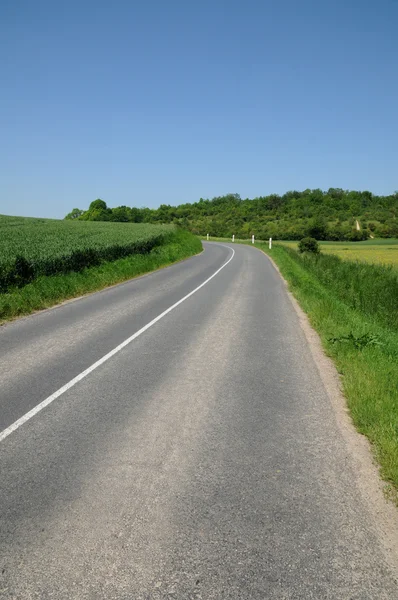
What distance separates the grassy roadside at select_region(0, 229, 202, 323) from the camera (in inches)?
533

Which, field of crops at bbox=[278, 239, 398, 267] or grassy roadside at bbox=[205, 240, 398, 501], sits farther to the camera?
field of crops at bbox=[278, 239, 398, 267]

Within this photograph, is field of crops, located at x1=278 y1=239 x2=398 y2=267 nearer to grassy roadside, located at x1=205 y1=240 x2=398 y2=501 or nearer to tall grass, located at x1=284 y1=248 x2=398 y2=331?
tall grass, located at x1=284 y1=248 x2=398 y2=331

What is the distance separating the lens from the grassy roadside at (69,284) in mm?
13531

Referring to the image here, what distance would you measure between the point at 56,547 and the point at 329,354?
6924 millimetres

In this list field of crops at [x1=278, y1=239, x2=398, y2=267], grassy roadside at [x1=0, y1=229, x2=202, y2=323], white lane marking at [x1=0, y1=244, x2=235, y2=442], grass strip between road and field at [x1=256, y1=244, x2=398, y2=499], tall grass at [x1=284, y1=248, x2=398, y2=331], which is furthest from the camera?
field of crops at [x1=278, y1=239, x2=398, y2=267]

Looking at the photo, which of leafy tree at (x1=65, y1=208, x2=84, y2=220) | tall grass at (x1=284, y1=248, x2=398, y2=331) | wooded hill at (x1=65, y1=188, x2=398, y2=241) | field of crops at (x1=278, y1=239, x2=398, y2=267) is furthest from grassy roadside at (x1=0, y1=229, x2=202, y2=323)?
leafy tree at (x1=65, y1=208, x2=84, y2=220)

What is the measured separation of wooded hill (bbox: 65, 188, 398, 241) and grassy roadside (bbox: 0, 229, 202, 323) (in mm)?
70703

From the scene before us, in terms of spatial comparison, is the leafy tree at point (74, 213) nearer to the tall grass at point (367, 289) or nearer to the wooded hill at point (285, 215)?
the wooded hill at point (285, 215)

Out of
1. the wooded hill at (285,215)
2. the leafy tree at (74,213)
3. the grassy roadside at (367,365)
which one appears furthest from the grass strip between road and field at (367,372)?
the leafy tree at (74,213)

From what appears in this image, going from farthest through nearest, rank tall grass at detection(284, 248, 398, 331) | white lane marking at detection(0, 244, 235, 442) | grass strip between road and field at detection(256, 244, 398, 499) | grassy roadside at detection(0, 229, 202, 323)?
tall grass at detection(284, 248, 398, 331), grassy roadside at detection(0, 229, 202, 323), white lane marking at detection(0, 244, 235, 442), grass strip between road and field at detection(256, 244, 398, 499)

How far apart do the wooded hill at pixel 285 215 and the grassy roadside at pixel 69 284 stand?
70703 mm

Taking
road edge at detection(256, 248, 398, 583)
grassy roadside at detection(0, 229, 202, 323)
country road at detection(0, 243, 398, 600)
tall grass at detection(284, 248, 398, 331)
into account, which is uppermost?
grassy roadside at detection(0, 229, 202, 323)

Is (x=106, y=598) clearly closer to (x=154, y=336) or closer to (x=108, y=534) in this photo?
(x=108, y=534)

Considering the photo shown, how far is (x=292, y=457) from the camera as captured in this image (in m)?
4.99
